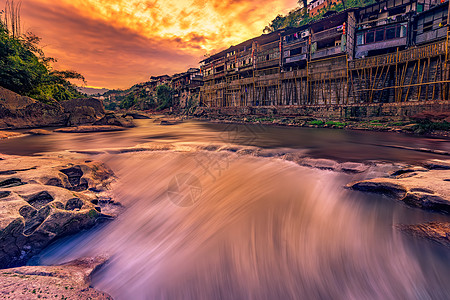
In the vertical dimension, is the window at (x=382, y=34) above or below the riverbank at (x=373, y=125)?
above

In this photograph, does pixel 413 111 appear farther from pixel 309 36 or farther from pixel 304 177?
pixel 309 36

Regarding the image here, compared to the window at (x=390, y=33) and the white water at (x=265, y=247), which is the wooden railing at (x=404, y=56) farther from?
the white water at (x=265, y=247)

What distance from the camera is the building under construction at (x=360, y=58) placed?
55.9 feet

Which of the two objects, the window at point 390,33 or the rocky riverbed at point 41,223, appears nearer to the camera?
the rocky riverbed at point 41,223

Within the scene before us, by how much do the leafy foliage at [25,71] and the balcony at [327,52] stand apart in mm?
28070

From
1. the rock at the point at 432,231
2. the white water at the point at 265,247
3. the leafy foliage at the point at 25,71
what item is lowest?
the white water at the point at 265,247

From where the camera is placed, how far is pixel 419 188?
9.93ft

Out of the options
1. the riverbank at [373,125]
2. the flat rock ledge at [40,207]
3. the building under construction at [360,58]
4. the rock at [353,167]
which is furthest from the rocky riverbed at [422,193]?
the building under construction at [360,58]

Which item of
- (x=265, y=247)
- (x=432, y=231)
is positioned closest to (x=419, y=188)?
(x=432, y=231)

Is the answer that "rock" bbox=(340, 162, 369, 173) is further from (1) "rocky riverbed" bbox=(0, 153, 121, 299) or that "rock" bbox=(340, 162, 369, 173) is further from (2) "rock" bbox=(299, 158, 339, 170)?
(1) "rocky riverbed" bbox=(0, 153, 121, 299)

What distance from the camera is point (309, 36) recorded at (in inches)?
1009

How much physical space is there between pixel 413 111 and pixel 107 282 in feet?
64.0

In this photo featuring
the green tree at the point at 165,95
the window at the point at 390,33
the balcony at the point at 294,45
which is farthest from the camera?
the green tree at the point at 165,95

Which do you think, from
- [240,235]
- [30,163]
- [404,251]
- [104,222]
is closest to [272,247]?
[240,235]
